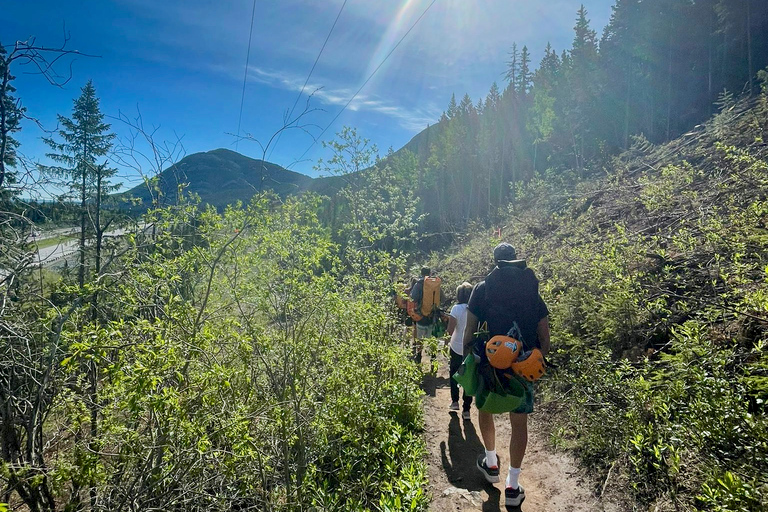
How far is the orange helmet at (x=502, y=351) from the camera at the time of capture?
2963mm

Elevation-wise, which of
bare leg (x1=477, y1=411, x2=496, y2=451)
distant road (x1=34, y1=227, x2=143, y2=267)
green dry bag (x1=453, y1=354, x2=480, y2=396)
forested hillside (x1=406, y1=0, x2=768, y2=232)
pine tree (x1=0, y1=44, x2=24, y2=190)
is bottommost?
bare leg (x1=477, y1=411, x2=496, y2=451)

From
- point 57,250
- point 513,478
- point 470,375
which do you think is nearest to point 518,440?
point 513,478

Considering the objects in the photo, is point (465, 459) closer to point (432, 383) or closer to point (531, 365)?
point (531, 365)

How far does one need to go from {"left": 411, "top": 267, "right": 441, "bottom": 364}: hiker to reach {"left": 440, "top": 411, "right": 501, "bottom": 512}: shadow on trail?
184 centimetres

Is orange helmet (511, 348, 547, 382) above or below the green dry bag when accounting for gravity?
above

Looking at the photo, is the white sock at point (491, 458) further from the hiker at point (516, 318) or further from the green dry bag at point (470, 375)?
the green dry bag at point (470, 375)

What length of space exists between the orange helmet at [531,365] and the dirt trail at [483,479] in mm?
1184

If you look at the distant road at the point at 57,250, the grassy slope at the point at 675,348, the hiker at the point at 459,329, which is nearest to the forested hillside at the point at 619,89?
the grassy slope at the point at 675,348

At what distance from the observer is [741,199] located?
5.07 m

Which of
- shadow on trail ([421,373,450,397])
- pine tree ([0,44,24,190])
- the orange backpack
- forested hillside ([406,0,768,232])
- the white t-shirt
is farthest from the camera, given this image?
forested hillside ([406,0,768,232])

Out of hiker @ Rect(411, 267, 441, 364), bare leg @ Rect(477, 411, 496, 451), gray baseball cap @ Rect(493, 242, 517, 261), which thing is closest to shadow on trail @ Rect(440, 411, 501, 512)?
bare leg @ Rect(477, 411, 496, 451)

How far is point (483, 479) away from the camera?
3549mm

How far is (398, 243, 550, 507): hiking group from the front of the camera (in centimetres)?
299

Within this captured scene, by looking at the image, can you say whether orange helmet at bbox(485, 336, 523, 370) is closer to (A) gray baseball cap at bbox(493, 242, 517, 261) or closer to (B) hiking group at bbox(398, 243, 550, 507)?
(B) hiking group at bbox(398, 243, 550, 507)
